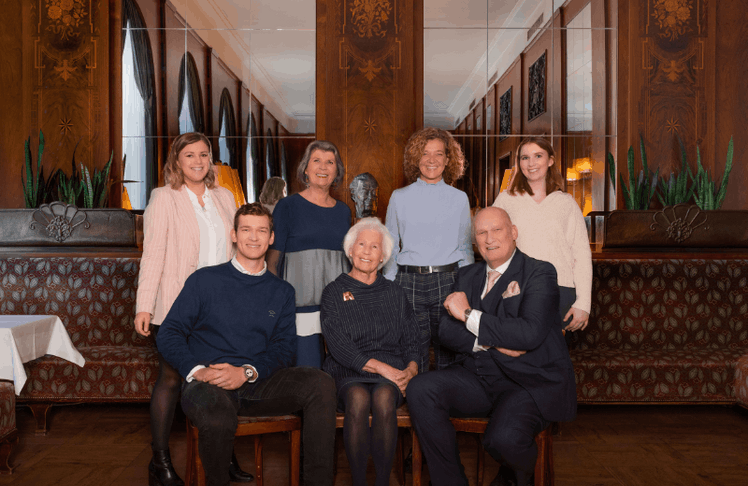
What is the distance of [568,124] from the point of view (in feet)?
19.0

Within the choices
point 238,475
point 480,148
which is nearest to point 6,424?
point 238,475

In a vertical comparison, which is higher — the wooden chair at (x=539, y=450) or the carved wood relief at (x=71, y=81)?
the carved wood relief at (x=71, y=81)

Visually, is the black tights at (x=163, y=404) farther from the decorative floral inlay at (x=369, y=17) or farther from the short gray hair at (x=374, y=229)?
the decorative floral inlay at (x=369, y=17)

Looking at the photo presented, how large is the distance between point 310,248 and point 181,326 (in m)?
0.64

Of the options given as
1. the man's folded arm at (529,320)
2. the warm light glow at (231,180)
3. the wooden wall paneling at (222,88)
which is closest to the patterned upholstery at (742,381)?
the man's folded arm at (529,320)

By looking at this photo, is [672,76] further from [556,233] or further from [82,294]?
[82,294]

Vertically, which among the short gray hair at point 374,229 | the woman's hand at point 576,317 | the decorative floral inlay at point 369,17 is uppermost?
the decorative floral inlay at point 369,17

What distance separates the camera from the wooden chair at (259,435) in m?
1.96

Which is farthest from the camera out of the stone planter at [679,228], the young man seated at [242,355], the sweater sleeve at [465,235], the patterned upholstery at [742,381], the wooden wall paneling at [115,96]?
the wooden wall paneling at [115,96]

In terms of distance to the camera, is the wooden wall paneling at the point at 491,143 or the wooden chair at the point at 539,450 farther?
the wooden wall paneling at the point at 491,143

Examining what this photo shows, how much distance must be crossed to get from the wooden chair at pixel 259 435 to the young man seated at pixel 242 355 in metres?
0.03

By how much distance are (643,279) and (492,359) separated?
1999 mm

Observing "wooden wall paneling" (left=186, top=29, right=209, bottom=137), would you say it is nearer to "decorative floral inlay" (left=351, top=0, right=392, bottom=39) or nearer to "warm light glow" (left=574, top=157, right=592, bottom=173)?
"decorative floral inlay" (left=351, top=0, right=392, bottom=39)

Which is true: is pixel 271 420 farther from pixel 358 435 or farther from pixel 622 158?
pixel 622 158
